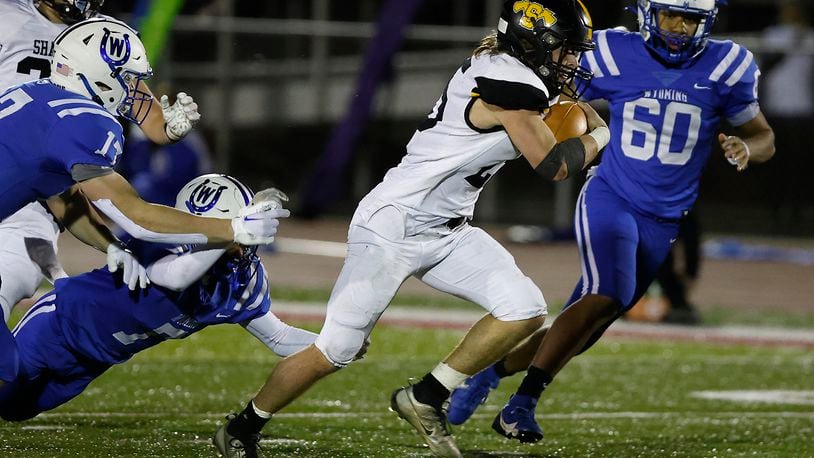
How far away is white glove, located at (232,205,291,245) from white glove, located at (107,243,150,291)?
0.40 metres

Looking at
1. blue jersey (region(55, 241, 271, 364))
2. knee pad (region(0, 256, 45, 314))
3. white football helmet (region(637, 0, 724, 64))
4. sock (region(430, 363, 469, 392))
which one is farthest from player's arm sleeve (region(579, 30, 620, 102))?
knee pad (region(0, 256, 45, 314))

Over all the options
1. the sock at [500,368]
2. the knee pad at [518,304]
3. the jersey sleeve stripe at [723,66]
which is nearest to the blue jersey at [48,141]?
the knee pad at [518,304]

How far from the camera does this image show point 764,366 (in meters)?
8.04

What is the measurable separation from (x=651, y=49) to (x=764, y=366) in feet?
9.08

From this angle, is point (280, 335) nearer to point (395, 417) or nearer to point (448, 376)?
point (448, 376)

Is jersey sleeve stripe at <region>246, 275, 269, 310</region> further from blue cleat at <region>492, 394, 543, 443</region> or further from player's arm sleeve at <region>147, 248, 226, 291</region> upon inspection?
blue cleat at <region>492, 394, 543, 443</region>

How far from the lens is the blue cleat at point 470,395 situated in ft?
18.0

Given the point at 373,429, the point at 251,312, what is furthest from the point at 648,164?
the point at 251,312

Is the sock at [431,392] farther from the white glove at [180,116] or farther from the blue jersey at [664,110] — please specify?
the blue jersey at [664,110]

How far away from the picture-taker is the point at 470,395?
5.48 m

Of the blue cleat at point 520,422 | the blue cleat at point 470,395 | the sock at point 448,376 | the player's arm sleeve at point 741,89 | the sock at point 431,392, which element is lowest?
the blue cleat at point 470,395

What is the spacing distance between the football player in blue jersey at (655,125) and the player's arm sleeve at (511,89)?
43.7 inches

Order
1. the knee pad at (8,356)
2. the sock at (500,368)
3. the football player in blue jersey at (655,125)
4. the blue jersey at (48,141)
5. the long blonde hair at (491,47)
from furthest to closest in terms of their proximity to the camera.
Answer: the football player in blue jersey at (655,125), the sock at (500,368), the long blonde hair at (491,47), the knee pad at (8,356), the blue jersey at (48,141)

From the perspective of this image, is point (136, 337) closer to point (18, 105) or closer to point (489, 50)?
point (18, 105)
